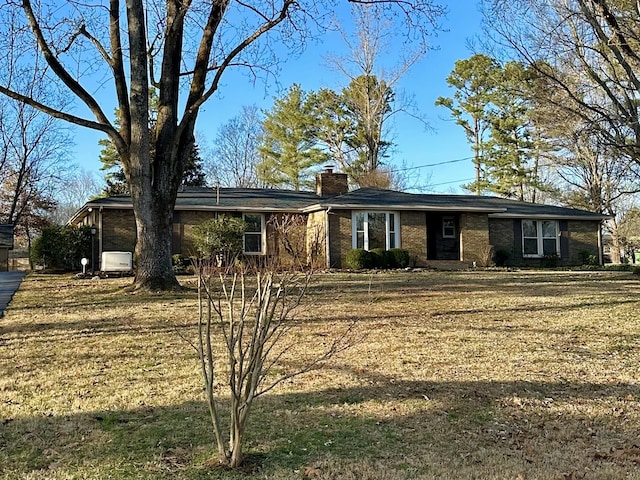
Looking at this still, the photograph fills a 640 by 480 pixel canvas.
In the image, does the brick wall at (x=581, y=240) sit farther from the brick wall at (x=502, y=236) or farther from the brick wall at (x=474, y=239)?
the brick wall at (x=474, y=239)

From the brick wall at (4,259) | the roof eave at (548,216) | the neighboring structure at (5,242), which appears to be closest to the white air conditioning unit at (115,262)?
the neighboring structure at (5,242)

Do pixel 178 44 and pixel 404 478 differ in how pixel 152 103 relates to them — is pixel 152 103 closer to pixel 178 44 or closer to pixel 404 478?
pixel 178 44

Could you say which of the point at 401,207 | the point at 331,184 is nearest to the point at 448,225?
the point at 401,207

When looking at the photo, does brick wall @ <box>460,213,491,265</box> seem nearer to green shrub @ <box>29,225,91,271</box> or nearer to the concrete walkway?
green shrub @ <box>29,225,91,271</box>

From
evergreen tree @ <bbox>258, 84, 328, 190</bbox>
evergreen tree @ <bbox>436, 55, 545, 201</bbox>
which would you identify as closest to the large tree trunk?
evergreen tree @ <bbox>258, 84, 328, 190</bbox>

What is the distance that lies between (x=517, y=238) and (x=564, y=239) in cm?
228

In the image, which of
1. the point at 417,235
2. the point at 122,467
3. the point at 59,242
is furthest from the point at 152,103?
the point at 122,467

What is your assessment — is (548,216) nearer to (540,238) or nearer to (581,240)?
(540,238)

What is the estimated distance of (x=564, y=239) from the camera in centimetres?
2423

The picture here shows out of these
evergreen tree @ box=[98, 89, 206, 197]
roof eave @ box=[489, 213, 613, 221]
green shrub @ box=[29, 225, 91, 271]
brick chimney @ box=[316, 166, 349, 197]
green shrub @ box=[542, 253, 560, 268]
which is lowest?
green shrub @ box=[542, 253, 560, 268]

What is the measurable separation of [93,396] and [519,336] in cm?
529

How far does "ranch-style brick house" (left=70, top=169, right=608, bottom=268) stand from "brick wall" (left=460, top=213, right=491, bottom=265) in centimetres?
4

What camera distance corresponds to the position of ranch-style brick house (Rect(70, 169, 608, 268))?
19812 millimetres

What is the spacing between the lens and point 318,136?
35.9 metres
